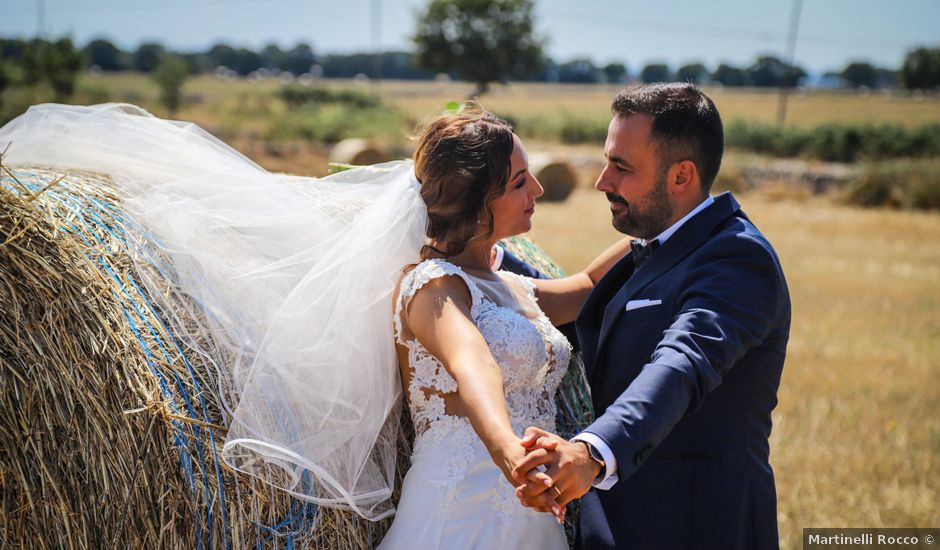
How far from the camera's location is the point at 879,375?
7047mm

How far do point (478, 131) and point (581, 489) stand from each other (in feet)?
4.51

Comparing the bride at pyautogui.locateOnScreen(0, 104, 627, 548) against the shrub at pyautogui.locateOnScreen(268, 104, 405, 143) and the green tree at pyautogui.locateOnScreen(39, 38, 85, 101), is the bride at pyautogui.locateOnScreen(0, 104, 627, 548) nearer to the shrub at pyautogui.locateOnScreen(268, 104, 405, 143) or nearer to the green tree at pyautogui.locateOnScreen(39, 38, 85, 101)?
the shrub at pyautogui.locateOnScreen(268, 104, 405, 143)

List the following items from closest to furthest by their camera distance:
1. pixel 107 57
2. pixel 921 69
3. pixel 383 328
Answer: pixel 383 328, pixel 921 69, pixel 107 57

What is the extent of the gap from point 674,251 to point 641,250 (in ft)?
0.58

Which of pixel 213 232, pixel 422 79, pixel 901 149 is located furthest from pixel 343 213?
pixel 422 79

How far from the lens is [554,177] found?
20266 millimetres

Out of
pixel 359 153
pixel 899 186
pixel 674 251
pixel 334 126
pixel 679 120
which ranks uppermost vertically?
pixel 679 120

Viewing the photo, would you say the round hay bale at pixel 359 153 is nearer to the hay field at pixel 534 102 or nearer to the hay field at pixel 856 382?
the hay field at pixel 856 382

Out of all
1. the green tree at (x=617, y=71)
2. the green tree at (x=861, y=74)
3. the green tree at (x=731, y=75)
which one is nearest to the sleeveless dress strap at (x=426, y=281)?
the green tree at (x=731, y=75)

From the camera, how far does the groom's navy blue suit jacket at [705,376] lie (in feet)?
8.66

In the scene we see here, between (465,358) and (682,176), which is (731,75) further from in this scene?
(465,358)

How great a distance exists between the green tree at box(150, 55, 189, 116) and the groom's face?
38528 mm

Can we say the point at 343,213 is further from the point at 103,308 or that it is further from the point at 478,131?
the point at 103,308

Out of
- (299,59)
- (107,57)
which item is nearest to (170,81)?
(107,57)
